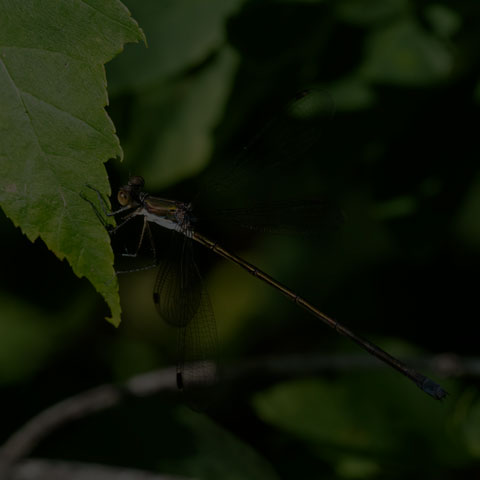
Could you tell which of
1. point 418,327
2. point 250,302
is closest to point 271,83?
point 250,302

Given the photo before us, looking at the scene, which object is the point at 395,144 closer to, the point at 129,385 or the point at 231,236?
the point at 231,236

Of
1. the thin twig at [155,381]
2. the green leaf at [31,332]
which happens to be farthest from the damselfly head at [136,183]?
the green leaf at [31,332]

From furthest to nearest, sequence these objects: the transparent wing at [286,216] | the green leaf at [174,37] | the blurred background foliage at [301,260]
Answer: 1. the transparent wing at [286,216]
2. the blurred background foliage at [301,260]
3. the green leaf at [174,37]

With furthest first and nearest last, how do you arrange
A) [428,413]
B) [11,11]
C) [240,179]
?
1. [428,413]
2. [240,179]
3. [11,11]

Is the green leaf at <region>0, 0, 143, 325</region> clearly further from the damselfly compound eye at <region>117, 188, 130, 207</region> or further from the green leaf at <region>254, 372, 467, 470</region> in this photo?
the green leaf at <region>254, 372, 467, 470</region>

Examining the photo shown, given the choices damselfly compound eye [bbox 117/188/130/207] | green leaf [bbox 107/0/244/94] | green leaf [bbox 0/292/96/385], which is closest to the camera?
damselfly compound eye [bbox 117/188/130/207]

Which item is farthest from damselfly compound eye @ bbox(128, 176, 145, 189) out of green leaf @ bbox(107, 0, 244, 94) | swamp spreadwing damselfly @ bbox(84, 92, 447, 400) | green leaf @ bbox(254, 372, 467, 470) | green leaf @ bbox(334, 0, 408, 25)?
green leaf @ bbox(254, 372, 467, 470)

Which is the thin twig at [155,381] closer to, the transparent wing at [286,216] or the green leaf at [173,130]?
the transparent wing at [286,216]

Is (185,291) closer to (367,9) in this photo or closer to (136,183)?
(136,183)
